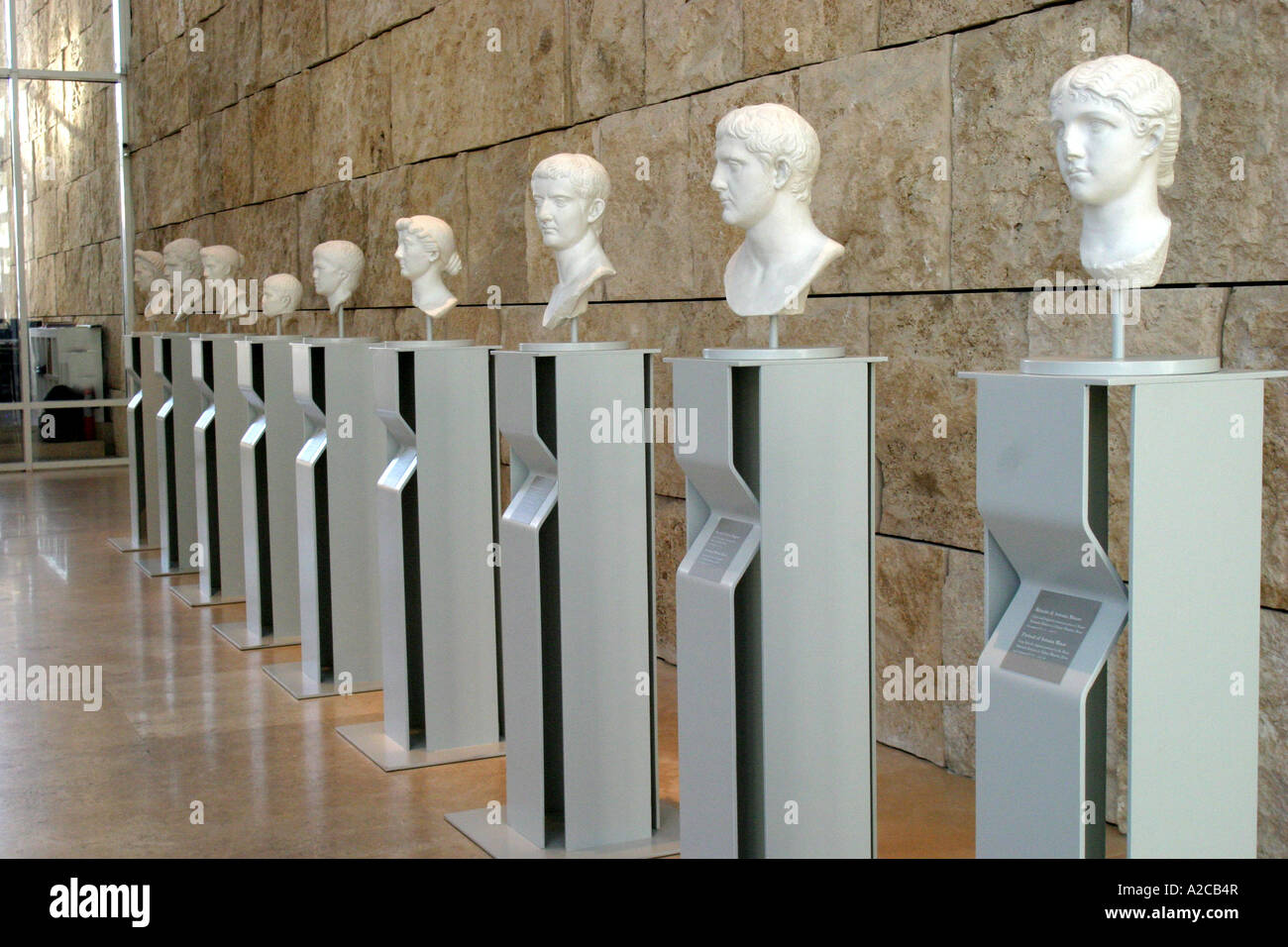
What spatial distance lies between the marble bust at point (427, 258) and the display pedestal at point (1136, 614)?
3401mm

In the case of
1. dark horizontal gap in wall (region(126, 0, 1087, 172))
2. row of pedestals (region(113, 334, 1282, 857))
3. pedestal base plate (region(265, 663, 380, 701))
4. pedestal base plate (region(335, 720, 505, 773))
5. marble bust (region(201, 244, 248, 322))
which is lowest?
pedestal base plate (region(335, 720, 505, 773))

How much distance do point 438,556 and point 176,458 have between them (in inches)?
179

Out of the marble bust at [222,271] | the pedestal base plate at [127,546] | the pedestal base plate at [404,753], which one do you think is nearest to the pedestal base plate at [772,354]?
Answer: the pedestal base plate at [404,753]

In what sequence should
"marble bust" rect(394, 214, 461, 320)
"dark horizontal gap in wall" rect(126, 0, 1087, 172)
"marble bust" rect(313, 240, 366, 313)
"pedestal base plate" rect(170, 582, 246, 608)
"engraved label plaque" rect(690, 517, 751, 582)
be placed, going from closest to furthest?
"engraved label plaque" rect(690, 517, 751, 582) < "dark horizontal gap in wall" rect(126, 0, 1087, 172) < "marble bust" rect(394, 214, 461, 320) < "marble bust" rect(313, 240, 366, 313) < "pedestal base plate" rect(170, 582, 246, 608)

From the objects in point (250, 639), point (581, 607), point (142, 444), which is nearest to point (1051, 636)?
point (581, 607)

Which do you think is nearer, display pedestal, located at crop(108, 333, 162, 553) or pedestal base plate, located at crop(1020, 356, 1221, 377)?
pedestal base plate, located at crop(1020, 356, 1221, 377)

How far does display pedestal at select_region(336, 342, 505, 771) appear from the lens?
509cm

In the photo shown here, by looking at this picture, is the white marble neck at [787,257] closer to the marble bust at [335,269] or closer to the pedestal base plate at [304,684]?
the pedestal base plate at [304,684]

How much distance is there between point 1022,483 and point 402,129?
6.78 meters

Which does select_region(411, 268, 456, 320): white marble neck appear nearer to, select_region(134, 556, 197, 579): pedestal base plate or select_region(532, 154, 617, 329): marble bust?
select_region(532, 154, 617, 329): marble bust

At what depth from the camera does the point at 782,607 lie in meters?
3.41

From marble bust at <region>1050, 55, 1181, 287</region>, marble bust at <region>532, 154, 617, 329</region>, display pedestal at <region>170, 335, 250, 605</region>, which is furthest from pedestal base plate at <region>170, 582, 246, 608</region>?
marble bust at <region>1050, 55, 1181, 287</region>

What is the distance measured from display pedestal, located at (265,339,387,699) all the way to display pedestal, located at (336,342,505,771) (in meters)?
0.76

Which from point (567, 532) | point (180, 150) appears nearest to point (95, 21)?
point (180, 150)
